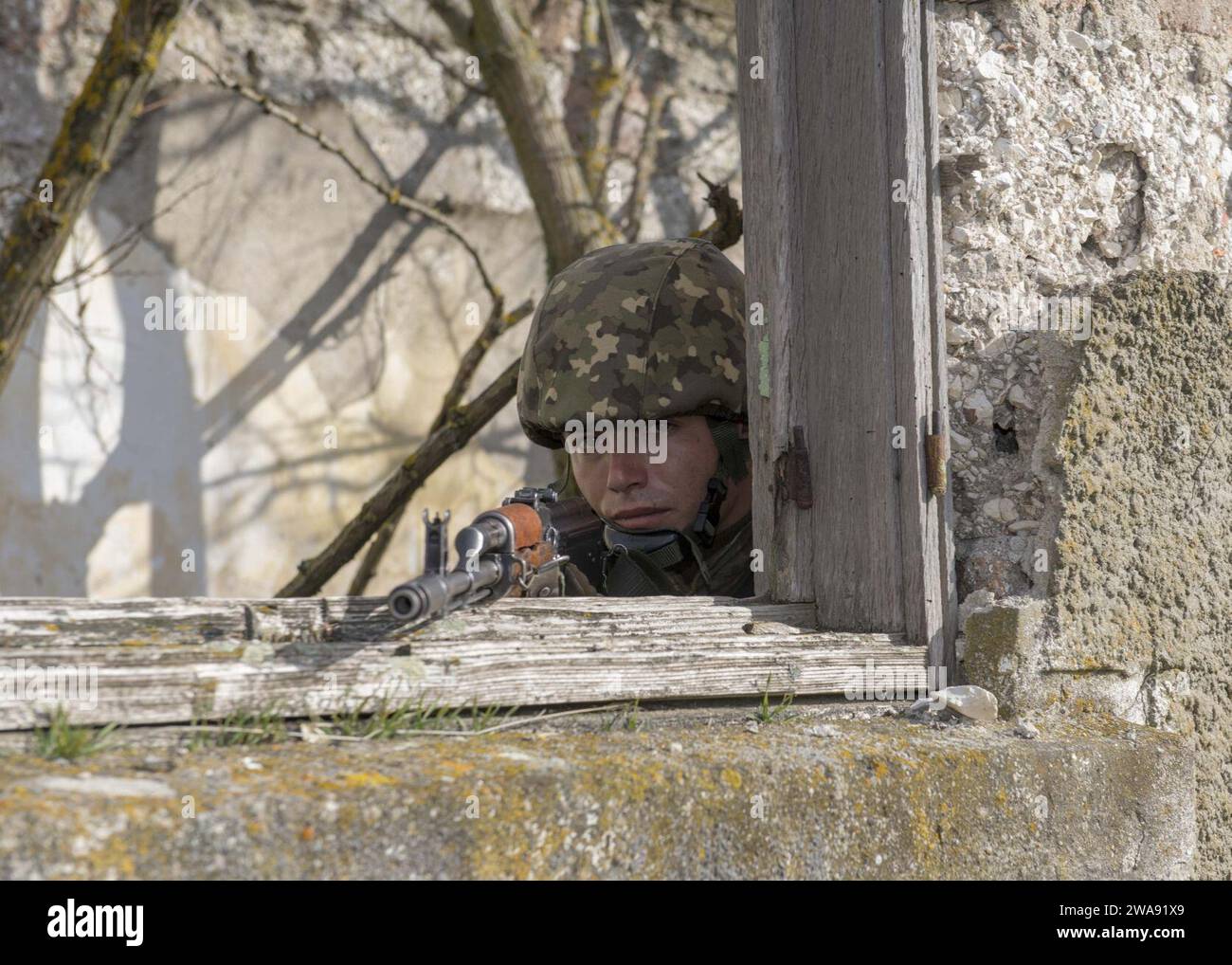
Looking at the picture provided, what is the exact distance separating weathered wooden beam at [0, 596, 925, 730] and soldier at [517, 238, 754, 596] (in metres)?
0.66

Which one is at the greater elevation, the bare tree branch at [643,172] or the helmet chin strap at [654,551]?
the bare tree branch at [643,172]

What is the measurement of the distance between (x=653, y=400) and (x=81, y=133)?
6.80 feet

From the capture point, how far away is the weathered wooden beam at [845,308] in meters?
2.24

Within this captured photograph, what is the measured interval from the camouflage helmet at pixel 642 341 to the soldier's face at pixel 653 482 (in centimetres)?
8

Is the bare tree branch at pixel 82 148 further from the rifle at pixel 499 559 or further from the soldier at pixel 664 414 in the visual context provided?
the rifle at pixel 499 559

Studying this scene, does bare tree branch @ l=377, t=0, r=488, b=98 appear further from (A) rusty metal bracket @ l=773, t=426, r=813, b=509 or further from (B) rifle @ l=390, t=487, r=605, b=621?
(A) rusty metal bracket @ l=773, t=426, r=813, b=509

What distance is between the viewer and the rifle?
1.78m

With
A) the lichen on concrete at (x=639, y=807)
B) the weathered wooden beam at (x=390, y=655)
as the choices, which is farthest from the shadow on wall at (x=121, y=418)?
the lichen on concrete at (x=639, y=807)

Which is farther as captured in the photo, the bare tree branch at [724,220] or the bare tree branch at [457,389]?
the bare tree branch at [457,389]

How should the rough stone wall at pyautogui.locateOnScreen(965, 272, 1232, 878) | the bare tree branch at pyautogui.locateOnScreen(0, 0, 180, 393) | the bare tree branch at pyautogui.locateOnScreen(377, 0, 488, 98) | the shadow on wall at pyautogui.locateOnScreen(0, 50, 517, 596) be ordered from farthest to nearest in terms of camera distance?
the bare tree branch at pyautogui.locateOnScreen(377, 0, 488, 98), the shadow on wall at pyautogui.locateOnScreen(0, 50, 517, 596), the bare tree branch at pyautogui.locateOnScreen(0, 0, 180, 393), the rough stone wall at pyautogui.locateOnScreen(965, 272, 1232, 878)

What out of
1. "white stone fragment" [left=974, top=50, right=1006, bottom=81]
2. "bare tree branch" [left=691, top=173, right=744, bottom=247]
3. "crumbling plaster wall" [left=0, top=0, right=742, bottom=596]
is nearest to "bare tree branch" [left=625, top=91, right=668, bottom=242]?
"crumbling plaster wall" [left=0, top=0, right=742, bottom=596]

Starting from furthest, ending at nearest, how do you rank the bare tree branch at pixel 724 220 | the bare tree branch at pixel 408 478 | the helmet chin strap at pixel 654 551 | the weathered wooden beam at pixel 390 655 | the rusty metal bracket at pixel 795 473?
1. the bare tree branch at pixel 408 478
2. the bare tree branch at pixel 724 220
3. the helmet chin strap at pixel 654 551
4. the rusty metal bracket at pixel 795 473
5. the weathered wooden beam at pixel 390 655

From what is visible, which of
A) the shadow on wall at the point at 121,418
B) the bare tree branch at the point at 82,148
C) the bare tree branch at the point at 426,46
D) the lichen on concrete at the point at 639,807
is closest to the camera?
the lichen on concrete at the point at 639,807
